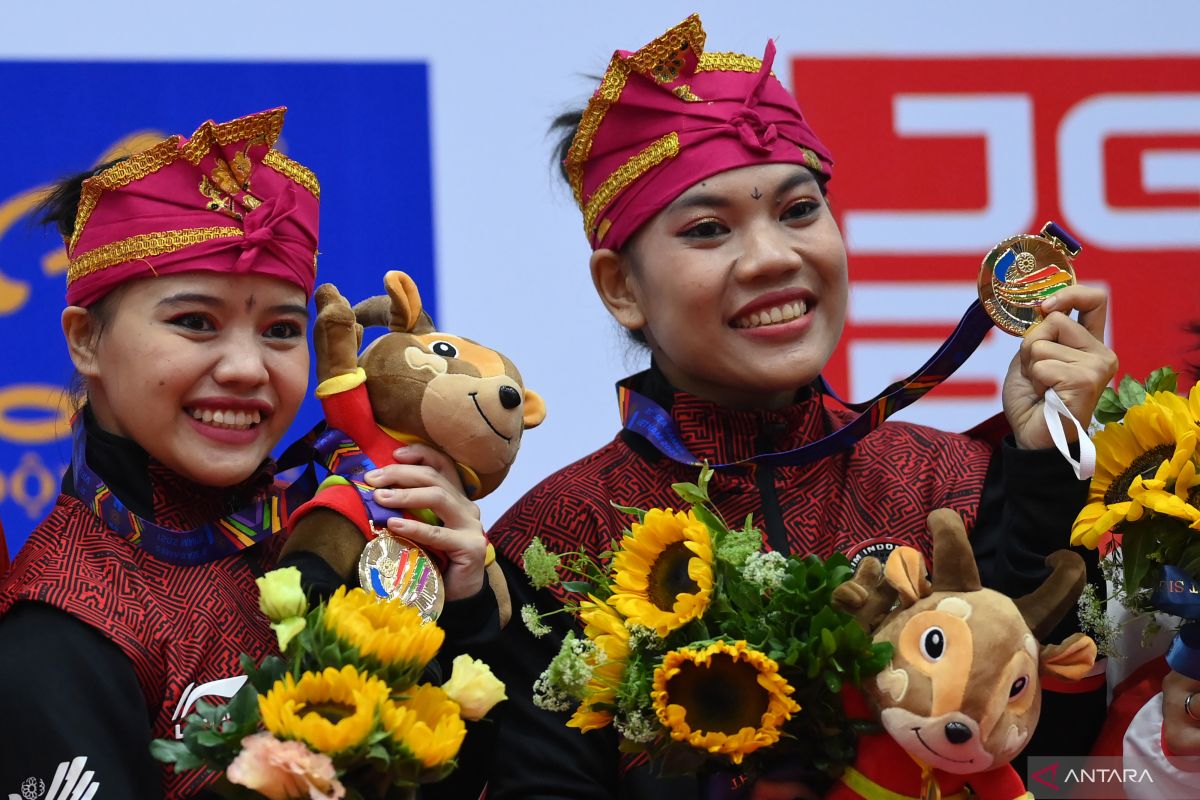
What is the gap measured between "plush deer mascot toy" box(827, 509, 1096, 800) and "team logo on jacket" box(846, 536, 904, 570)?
13.0 inches

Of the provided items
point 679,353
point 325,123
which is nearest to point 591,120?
point 679,353

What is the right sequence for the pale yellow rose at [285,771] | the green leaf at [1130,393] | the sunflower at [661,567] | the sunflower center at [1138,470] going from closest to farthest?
the pale yellow rose at [285,771] → the sunflower at [661,567] → the sunflower center at [1138,470] → the green leaf at [1130,393]

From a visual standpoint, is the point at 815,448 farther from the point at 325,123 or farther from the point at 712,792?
the point at 325,123

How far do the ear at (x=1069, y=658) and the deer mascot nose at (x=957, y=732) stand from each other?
17 centimetres

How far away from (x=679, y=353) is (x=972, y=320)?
1.47ft

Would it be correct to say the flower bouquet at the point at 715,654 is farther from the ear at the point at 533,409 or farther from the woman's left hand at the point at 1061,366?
the woman's left hand at the point at 1061,366

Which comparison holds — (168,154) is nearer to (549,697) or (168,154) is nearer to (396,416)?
(396,416)

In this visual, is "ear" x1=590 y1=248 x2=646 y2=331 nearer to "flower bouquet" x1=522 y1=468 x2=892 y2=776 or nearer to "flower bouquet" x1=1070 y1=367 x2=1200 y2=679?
"flower bouquet" x1=522 y1=468 x2=892 y2=776

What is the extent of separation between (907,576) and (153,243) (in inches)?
45.1

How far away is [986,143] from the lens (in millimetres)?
3957

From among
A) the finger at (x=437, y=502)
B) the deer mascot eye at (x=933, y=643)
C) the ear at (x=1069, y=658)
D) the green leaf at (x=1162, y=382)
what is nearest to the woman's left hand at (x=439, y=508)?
the finger at (x=437, y=502)

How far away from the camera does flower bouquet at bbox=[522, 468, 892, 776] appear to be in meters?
2.22

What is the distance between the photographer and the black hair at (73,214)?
2.69m

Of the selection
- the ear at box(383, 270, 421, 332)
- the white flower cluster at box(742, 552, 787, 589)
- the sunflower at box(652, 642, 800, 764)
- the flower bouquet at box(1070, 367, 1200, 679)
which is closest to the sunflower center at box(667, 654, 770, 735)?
the sunflower at box(652, 642, 800, 764)
